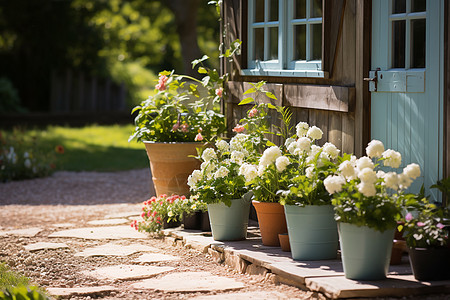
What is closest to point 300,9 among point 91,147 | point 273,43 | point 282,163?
point 273,43

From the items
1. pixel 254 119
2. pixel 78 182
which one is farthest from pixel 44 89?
pixel 254 119

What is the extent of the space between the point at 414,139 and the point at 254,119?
5.88ft

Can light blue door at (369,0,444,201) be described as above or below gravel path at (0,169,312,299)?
above

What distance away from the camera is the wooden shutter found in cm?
526

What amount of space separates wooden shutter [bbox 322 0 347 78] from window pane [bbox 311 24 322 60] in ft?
0.88

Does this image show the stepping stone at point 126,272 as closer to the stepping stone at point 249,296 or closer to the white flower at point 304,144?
the stepping stone at point 249,296

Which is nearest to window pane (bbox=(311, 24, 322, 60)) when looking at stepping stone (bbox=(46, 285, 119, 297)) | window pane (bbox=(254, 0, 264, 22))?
window pane (bbox=(254, 0, 264, 22))

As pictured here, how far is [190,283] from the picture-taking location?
456cm

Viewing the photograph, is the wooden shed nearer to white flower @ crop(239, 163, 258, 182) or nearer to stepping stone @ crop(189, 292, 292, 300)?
white flower @ crop(239, 163, 258, 182)

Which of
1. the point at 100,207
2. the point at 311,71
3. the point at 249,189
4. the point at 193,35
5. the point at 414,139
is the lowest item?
the point at 100,207

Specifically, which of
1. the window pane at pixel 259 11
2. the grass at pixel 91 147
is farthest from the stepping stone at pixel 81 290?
the grass at pixel 91 147

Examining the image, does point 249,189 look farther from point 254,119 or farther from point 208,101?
point 208,101

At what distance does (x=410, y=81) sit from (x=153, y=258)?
232cm

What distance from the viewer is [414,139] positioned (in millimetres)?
4613
